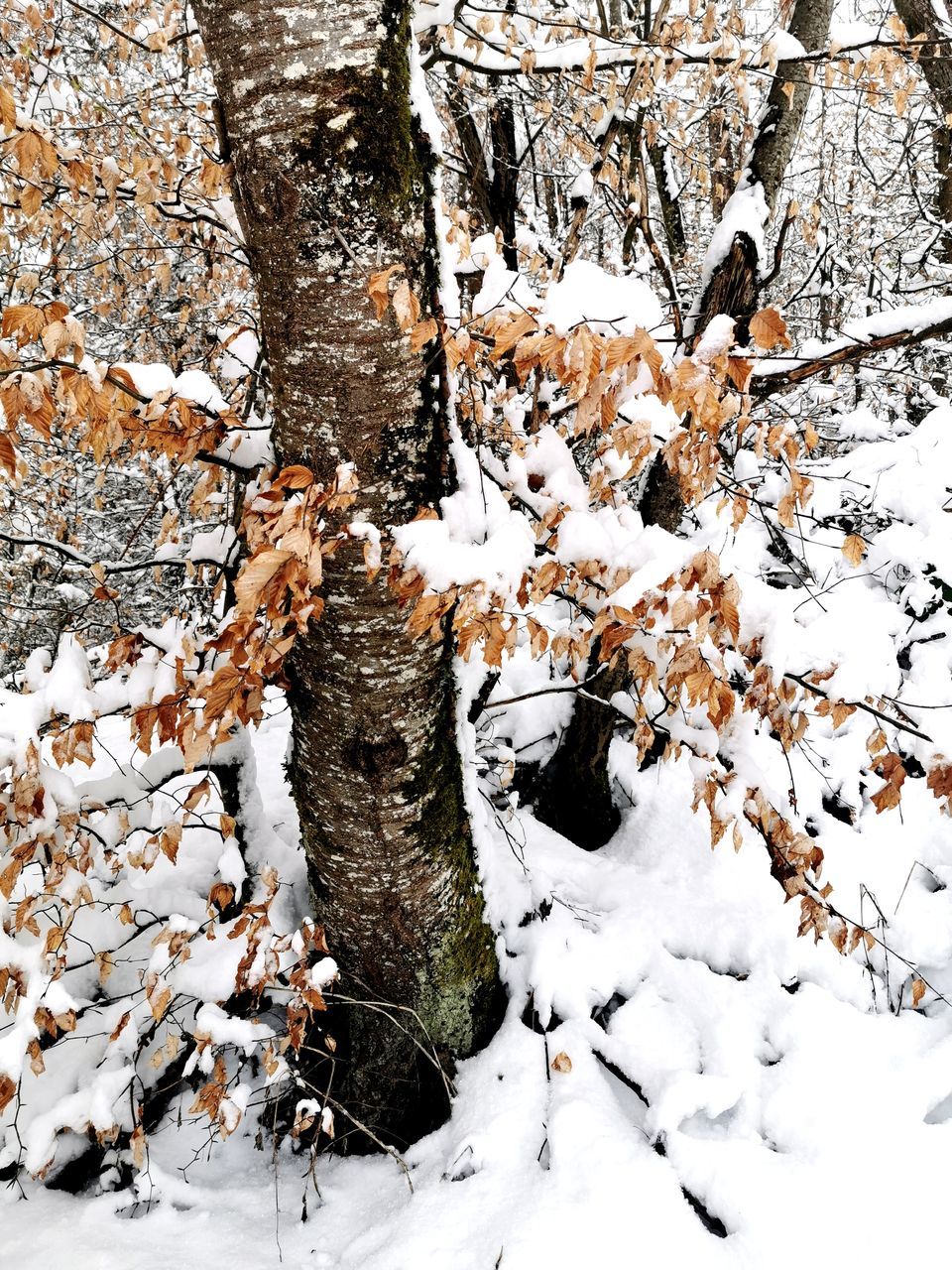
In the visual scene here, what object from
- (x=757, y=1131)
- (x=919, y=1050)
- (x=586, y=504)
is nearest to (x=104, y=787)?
(x=586, y=504)

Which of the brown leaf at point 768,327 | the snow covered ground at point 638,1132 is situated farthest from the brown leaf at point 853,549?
the snow covered ground at point 638,1132

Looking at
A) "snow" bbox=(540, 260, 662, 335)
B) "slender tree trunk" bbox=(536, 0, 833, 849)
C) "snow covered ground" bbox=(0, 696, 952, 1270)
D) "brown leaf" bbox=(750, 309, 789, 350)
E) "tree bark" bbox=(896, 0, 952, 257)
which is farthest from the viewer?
"tree bark" bbox=(896, 0, 952, 257)

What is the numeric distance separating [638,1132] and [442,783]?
1.12 m

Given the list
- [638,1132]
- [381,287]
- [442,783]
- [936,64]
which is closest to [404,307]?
[381,287]

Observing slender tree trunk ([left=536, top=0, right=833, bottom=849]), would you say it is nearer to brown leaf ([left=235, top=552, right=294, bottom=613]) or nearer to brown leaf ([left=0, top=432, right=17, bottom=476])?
brown leaf ([left=235, top=552, right=294, bottom=613])

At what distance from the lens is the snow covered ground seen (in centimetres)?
184

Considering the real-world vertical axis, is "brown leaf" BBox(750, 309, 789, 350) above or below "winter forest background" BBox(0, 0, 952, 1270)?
above

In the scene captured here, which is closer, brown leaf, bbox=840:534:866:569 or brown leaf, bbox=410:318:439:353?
brown leaf, bbox=410:318:439:353

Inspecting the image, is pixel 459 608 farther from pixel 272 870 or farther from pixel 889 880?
pixel 889 880

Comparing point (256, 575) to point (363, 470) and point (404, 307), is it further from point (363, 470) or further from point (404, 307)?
point (404, 307)

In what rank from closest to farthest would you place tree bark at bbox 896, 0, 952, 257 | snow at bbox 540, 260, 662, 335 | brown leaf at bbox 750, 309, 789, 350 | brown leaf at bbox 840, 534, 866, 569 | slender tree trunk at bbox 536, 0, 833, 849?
brown leaf at bbox 750, 309, 789, 350 → snow at bbox 540, 260, 662, 335 → brown leaf at bbox 840, 534, 866, 569 → slender tree trunk at bbox 536, 0, 833, 849 → tree bark at bbox 896, 0, 952, 257

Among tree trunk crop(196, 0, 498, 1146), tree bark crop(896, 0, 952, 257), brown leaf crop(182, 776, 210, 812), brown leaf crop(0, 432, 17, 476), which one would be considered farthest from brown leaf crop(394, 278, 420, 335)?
tree bark crop(896, 0, 952, 257)

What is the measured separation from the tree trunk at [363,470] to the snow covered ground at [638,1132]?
26 cm

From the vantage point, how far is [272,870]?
2.21 metres
